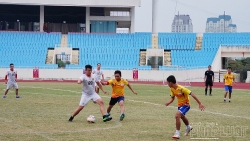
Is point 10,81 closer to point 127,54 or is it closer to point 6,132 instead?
point 6,132

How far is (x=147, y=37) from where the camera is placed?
7194 cm

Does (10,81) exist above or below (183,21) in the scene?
below

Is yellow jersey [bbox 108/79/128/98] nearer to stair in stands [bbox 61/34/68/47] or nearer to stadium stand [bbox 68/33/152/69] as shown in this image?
stadium stand [bbox 68/33/152/69]

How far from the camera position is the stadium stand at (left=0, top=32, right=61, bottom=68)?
2512 inches

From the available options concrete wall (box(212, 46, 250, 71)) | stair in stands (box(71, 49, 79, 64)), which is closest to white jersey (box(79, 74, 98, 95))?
stair in stands (box(71, 49, 79, 64))

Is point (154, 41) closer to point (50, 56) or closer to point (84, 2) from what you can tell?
point (84, 2)

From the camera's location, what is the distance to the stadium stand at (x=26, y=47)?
2512 inches

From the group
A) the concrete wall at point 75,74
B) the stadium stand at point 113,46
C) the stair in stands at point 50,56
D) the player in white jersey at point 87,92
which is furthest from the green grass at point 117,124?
the stair in stands at point 50,56

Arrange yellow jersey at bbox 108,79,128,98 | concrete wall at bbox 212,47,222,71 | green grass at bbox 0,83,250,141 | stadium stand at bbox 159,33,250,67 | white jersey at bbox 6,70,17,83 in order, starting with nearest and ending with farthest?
green grass at bbox 0,83,250,141, yellow jersey at bbox 108,79,128,98, white jersey at bbox 6,70,17,83, concrete wall at bbox 212,47,222,71, stadium stand at bbox 159,33,250,67

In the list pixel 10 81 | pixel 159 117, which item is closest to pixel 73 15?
pixel 10 81

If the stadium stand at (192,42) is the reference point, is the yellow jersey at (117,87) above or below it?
below

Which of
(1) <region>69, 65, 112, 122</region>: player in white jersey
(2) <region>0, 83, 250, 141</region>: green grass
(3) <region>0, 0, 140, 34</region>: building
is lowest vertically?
(2) <region>0, 83, 250, 141</region>: green grass

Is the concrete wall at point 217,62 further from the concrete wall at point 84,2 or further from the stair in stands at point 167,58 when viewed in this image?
the concrete wall at point 84,2

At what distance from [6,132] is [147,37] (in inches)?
2272
